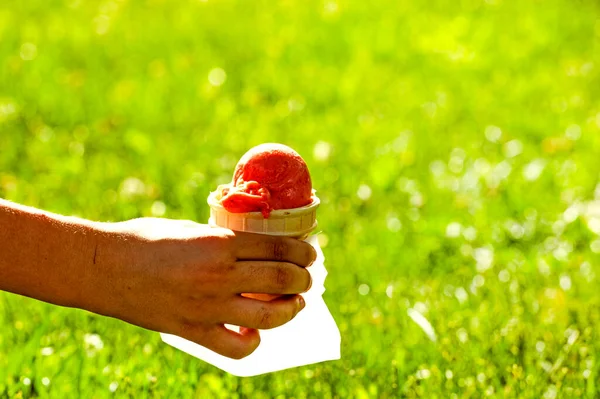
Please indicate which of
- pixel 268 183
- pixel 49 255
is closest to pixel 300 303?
pixel 268 183

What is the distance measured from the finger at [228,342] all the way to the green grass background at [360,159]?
66 centimetres

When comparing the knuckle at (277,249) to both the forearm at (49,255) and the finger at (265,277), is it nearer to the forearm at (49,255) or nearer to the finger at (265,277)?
the finger at (265,277)

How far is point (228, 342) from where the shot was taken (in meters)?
1.79

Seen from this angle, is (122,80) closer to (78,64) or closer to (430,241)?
(78,64)

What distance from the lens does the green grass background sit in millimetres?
2598

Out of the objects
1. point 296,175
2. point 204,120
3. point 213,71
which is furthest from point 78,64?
point 296,175

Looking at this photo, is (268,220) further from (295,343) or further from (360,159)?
(360,159)

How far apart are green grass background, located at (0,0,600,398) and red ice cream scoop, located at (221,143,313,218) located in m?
0.82

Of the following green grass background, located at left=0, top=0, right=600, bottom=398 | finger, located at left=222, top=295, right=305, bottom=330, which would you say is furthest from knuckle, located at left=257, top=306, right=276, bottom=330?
green grass background, located at left=0, top=0, right=600, bottom=398

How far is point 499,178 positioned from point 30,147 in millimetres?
2053

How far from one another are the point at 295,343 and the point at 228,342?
0.31 metres

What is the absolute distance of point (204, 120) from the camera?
460 centimetres

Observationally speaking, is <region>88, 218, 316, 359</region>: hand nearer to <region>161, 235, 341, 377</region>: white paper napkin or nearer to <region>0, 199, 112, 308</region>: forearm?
<region>0, 199, 112, 308</region>: forearm

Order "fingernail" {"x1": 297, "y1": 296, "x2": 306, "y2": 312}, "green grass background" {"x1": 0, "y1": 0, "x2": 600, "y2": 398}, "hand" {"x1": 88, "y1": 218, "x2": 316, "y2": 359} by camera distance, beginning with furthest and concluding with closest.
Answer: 1. "green grass background" {"x1": 0, "y1": 0, "x2": 600, "y2": 398}
2. "fingernail" {"x1": 297, "y1": 296, "x2": 306, "y2": 312}
3. "hand" {"x1": 88, "y1": 218, "x2": 316, "y2": 359}
